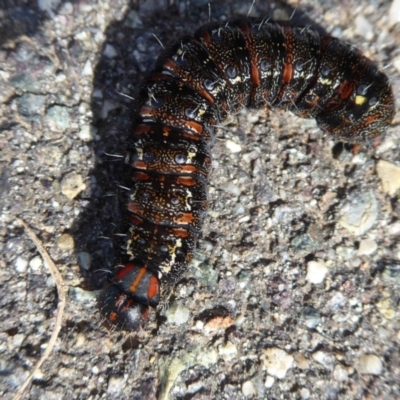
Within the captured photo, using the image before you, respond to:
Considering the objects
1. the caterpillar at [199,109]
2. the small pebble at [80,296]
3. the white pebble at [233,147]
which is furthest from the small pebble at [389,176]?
the small pebble at [80,296]

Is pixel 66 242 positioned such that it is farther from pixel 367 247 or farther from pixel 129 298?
pixel 367 247

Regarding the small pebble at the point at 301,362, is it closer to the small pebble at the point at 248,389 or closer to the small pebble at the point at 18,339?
the small pebble at the point at 248,389

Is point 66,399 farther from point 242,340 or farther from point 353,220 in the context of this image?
point 353,220

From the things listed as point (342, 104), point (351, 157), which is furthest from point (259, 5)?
point (351, 157)

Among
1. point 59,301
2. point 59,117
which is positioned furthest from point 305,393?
point 59,117

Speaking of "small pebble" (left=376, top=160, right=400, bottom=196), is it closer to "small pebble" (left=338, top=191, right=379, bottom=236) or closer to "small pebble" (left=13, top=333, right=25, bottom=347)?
"small pebble" (left=338, top=191, right=379, bottom=236)

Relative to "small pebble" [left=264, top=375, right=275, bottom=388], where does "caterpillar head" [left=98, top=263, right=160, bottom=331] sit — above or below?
above

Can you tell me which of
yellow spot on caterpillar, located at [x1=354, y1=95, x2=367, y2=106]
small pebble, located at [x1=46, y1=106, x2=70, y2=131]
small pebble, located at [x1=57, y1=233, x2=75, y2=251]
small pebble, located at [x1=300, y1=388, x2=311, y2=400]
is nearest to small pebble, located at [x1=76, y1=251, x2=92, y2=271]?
small pebble, located at [x1=57, y1=233, x2=75, y2=251]

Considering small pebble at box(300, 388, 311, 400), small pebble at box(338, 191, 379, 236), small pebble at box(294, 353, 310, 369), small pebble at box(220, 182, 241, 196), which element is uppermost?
small pebble at box(338, 191, 379, 236)
